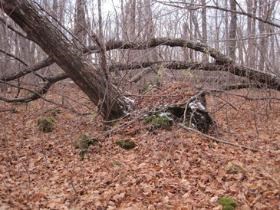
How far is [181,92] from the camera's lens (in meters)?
7.85

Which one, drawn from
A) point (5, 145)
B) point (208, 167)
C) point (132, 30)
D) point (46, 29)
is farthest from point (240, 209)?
point (132, 30)

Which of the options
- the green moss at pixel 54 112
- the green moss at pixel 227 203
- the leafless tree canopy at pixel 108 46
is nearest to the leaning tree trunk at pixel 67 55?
the leafless tree canopy at pixel 108 46

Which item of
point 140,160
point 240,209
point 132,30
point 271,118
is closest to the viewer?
point 240,209

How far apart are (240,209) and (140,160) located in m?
2.16

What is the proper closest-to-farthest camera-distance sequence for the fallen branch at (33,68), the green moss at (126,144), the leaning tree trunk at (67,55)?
the leaning tree trunk at (67,55) < the green moss at (126,144) < the fallen branch at (33,68)

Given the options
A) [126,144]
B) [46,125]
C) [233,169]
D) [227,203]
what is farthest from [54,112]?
[227,203]

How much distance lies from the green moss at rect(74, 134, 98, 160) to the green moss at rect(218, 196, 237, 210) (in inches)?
117

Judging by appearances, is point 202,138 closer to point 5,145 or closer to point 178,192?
point 178,192

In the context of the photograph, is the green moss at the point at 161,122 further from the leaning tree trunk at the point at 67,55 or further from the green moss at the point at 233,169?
the green moss at the point at 233,169

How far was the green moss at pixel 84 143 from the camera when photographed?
6723 mm

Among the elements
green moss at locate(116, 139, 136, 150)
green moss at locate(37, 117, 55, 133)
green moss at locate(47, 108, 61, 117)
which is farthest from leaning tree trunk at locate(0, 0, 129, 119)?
green moss at locate(47, 108, 61, 117)

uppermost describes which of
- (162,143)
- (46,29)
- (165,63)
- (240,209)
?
(46,29)

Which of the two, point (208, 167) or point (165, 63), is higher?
point (165, 63)

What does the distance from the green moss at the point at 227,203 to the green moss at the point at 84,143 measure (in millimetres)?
2979
